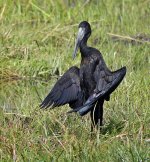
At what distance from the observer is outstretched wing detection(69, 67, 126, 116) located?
562 cm

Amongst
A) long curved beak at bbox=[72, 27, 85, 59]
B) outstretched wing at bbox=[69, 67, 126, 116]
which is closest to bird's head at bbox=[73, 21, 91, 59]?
long curved beak at bbox=[72, 27, 85, 59]

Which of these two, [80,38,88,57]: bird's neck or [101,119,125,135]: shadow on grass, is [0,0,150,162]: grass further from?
[80,38,88,57]: bird's neck

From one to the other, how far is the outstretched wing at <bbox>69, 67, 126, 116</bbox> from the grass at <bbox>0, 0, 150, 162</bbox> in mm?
155

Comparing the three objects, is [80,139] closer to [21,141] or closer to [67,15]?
[21,141]

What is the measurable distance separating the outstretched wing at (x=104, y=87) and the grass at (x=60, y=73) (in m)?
0.15

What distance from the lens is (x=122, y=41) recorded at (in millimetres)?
9008

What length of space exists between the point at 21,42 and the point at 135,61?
1267 mm

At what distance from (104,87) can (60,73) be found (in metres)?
2.32

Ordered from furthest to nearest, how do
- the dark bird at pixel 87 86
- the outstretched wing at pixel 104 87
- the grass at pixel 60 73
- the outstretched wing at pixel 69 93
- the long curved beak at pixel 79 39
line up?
the long curved beak at pixel 79 39, the outstretched wing at pixel 69 93, the dark bird at pixel 87 86, the outstretched wing at pixel 104 87, the grass at pixel 60 73

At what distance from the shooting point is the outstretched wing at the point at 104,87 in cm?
562

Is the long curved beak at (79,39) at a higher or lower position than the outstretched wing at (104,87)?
higher

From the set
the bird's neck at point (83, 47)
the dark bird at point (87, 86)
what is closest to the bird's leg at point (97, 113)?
the dark bird at point (87, 86)

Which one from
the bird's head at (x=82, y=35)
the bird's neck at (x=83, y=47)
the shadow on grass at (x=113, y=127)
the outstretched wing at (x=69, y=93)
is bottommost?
the shadow on grass at (x=113, y=127)

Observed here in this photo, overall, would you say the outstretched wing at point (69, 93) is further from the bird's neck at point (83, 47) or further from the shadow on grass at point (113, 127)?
A: the shadow on grass at point (113, 127)
